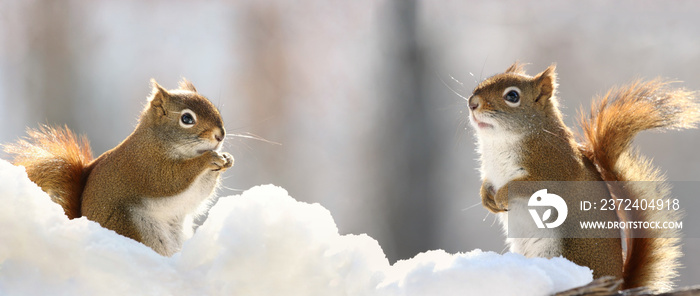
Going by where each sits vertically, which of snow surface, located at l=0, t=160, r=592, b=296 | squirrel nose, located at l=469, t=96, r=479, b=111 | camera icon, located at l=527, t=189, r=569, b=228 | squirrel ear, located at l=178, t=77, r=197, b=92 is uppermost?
squirrel nose, located at l=469, t=96, r=479, b=111

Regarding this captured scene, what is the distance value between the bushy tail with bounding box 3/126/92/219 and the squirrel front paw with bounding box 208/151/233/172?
256mm

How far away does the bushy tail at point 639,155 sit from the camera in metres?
1.13

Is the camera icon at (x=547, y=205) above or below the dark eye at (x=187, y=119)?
above

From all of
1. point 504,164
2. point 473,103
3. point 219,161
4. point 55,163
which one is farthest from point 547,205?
point 55,163

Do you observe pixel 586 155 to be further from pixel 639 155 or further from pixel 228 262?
pixel 228 262

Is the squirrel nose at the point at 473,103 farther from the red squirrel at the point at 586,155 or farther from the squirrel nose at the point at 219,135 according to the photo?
the squirrel nose at the point at 219,135

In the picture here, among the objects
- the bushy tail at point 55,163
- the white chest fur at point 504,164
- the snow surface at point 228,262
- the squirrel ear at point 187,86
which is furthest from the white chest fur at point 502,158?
the bushy tail at point 55,163

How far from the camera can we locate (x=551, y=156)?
3.98 feet

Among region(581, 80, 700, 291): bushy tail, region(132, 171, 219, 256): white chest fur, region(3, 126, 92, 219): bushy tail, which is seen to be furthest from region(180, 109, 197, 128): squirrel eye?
region(581, 80, 700, 291): bushy tail

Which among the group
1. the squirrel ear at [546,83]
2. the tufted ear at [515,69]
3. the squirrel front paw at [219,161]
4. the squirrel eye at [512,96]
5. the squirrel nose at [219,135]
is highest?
the tufted ear at [515,69]

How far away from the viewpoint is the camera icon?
3.72ft

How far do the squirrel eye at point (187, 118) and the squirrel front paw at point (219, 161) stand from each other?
0.07 m

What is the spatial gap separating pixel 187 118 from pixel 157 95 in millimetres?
95

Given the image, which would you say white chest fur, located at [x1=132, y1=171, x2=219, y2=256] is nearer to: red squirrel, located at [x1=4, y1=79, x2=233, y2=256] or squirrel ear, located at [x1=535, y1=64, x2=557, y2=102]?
red squirrel, located at [x1=4, y1=79, x2=233, y2=256]
